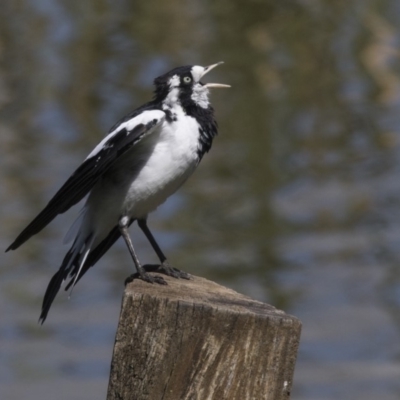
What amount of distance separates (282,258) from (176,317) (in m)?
8.37

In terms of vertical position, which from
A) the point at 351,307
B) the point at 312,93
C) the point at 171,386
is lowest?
the point at 171,386

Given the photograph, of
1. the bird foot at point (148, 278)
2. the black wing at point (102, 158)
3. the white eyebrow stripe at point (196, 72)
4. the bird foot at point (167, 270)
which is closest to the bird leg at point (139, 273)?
the bird foot at point (148, 278)

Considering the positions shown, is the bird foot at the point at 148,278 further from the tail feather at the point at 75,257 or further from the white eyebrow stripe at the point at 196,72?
the white eyebrow stripe at the point at 196,72

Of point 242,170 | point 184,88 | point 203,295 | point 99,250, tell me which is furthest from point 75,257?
point 242,170

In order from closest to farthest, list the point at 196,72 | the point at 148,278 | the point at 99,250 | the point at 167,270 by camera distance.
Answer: the point at 148,278
the point at 167,270
the point at 196,72
the point at 99,250

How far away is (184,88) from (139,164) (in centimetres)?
44

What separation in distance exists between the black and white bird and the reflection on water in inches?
167

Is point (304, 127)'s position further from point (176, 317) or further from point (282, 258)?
point (176, 317)

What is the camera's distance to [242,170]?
48.1 ft

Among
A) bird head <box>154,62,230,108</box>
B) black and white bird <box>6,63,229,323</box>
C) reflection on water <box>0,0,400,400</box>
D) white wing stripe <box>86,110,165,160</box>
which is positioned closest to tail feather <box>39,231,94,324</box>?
black and white bird <box>6,63,229,323</box>

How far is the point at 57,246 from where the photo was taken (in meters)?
12.7

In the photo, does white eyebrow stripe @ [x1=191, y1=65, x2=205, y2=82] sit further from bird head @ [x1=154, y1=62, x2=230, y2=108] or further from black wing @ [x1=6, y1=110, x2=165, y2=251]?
black wing @ [x1=6, y1=110, x2=165, y2=251]

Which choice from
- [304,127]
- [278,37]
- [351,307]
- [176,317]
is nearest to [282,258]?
[351,307]

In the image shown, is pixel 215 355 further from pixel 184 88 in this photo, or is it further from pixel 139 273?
pixel 184 88
